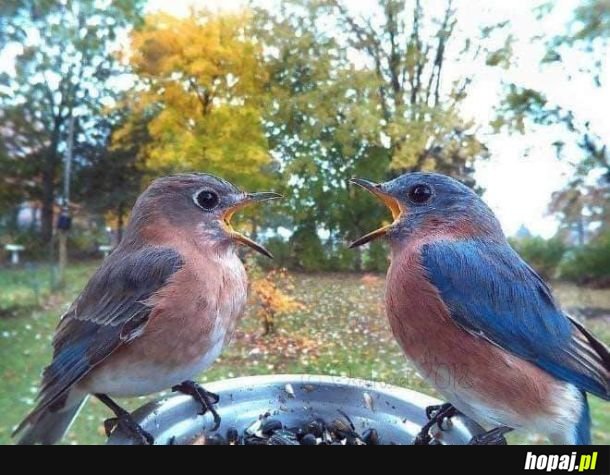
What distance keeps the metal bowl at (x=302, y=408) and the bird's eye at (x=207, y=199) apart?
0.33 metres

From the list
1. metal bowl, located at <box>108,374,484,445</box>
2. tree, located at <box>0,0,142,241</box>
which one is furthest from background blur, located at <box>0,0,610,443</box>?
metal bowl, located at <box>108,374,484,445</box>

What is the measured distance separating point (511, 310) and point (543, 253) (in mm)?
526

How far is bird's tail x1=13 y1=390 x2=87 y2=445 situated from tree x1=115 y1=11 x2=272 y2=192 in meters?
0.54

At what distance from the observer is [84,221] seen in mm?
1424

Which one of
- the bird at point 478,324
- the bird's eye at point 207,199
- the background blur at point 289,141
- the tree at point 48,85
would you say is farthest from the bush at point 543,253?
the tree at point 48,85

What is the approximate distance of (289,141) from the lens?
134 centimetres

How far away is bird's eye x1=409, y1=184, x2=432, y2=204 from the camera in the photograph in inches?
38.5

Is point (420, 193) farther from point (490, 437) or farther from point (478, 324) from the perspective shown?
point (490, 437)

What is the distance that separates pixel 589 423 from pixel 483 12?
0.92 meters

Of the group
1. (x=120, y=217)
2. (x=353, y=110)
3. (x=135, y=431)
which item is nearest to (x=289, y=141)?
(x=353, y=110)

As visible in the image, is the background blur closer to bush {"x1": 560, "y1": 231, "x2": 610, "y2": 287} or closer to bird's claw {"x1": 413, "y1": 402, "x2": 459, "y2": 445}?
bush {"x1": 560, "y1": 231, "x2": 610, "y2": 287}

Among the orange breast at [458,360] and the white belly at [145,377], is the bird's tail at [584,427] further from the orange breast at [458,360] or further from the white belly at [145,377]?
the white belly at [145,377]
